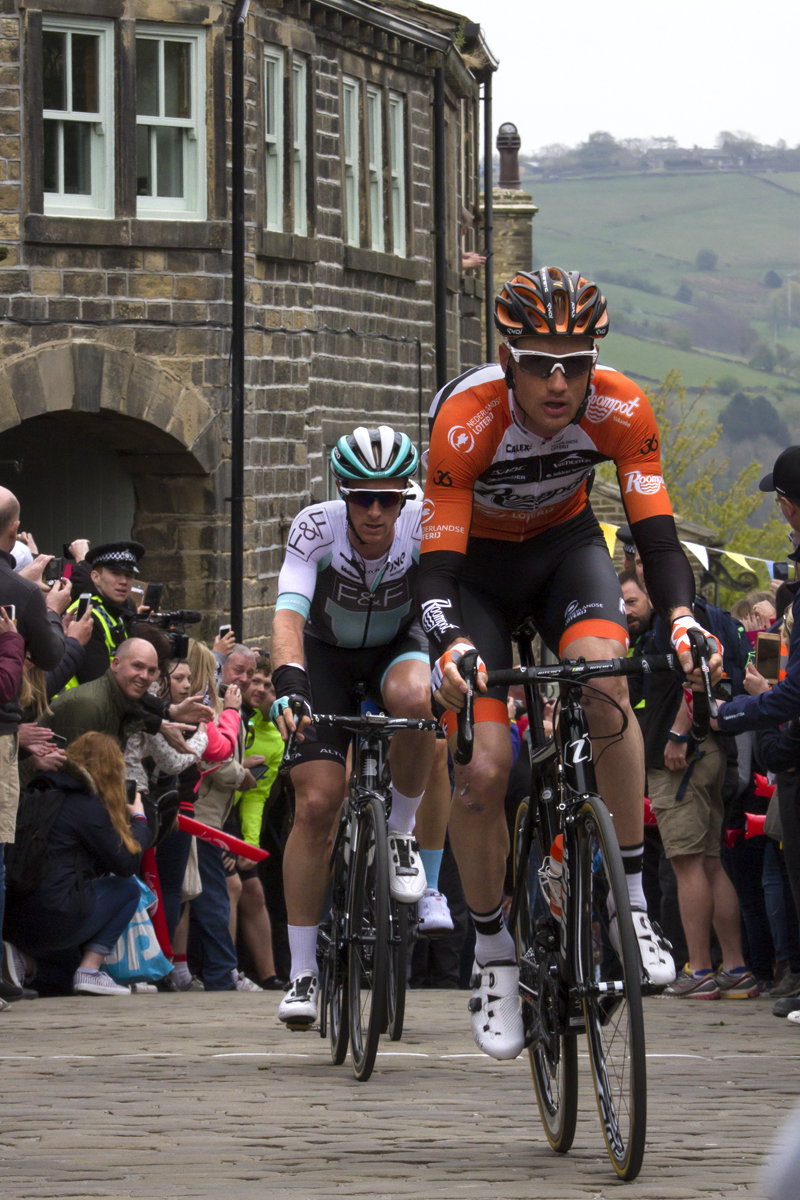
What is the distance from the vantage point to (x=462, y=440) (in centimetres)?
605

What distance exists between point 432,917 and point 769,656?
242 cm

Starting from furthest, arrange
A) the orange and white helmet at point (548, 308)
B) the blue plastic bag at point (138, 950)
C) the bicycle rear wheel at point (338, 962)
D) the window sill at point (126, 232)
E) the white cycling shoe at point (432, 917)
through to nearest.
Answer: the window sill at point (126, 232), the blue plastic bag at point (138, 950), the white cycling shoe at point (432, 917), the bicycle rear wheel at point (338, 962), the orange and white helmet at point (548, 308)

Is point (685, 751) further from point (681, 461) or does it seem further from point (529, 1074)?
point (681, 461)

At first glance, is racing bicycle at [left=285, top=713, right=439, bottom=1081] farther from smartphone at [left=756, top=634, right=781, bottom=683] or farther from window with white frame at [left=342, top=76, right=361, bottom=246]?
window with white frame at [left=342, top=76, right=361, bottom=246]

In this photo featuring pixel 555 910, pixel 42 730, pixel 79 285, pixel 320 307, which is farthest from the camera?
pixel 320 307

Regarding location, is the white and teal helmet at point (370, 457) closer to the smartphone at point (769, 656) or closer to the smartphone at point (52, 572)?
the smartphone at point (769, 656)

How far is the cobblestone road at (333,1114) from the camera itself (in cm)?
525

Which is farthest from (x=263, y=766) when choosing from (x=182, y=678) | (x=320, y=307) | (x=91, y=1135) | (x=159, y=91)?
(x=320, y=307)

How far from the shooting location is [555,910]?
5777mm

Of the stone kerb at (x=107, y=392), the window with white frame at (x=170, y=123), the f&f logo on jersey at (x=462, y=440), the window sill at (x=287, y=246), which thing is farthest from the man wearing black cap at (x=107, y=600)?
the window sill at (x=287, y=246)

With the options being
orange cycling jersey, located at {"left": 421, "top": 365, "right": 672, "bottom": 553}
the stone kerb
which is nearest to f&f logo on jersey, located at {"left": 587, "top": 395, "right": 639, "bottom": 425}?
orange cycling jersey, located at {"left": 421, "top": 365, "right": 672, "bottom": 553}

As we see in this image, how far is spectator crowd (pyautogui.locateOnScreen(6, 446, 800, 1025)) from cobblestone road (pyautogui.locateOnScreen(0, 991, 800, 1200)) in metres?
1.04

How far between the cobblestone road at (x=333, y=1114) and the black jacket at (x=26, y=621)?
1.42 m

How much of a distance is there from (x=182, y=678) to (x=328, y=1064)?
13.2ft
